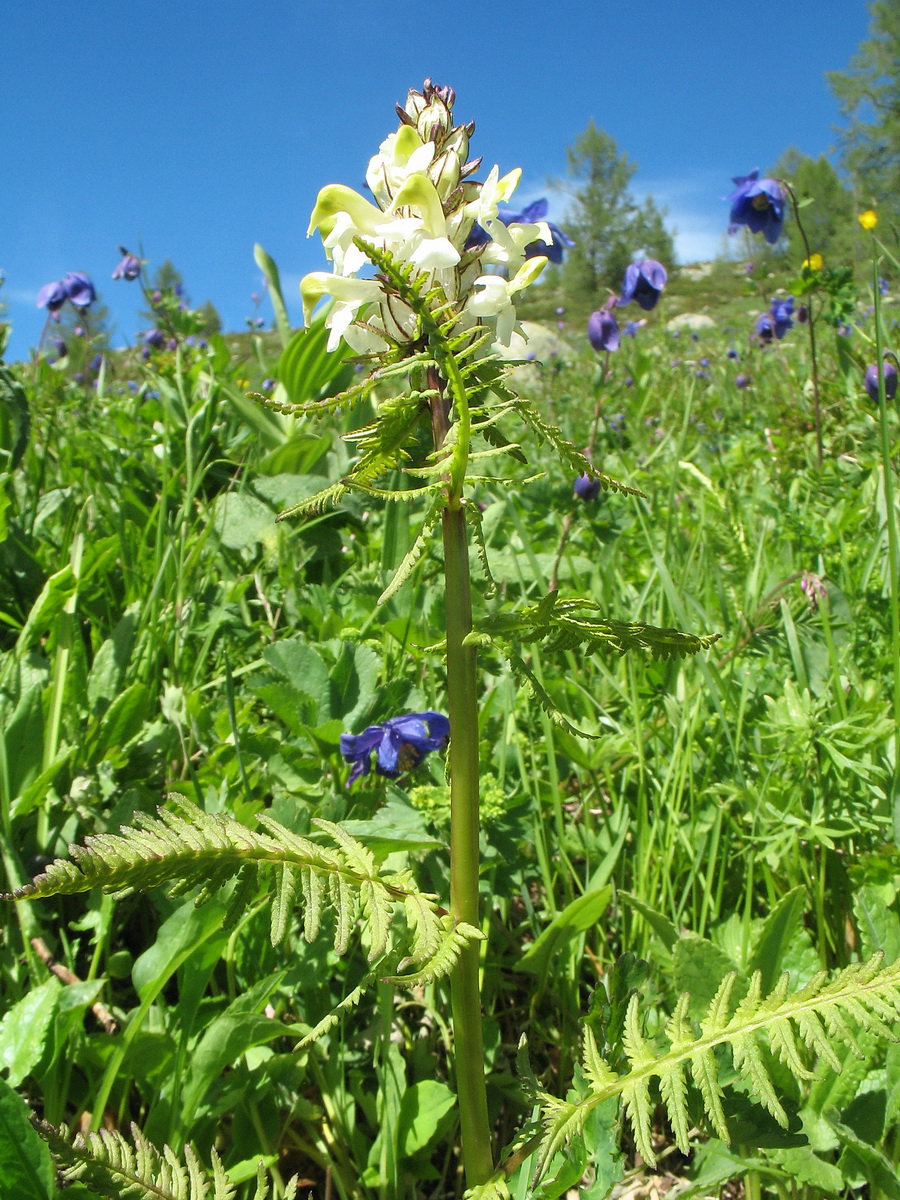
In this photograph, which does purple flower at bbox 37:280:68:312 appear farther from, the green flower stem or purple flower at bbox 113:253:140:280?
the green flower stem

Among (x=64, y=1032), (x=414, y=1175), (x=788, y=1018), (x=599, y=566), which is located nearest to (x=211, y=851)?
(x=788, y=1018)

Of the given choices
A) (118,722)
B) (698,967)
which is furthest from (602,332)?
(698,967)

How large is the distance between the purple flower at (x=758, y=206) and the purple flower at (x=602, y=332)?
1.29 metres

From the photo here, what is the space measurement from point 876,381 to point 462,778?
3.03 meters

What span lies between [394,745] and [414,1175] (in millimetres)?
604

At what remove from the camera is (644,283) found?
3.54 metres

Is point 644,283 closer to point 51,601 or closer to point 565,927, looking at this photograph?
point 51,601

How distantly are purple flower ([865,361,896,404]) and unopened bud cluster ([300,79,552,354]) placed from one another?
9.20 ft

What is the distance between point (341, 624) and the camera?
6.37ft

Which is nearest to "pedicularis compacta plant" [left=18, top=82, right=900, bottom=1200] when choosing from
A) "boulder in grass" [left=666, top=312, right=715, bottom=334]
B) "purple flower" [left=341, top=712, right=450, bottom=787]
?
"purple flower" [left=341, top=712, right=450, bottom=787]

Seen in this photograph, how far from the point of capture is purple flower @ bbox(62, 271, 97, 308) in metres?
5.96

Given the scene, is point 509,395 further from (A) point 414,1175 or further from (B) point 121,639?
(B) point 121,639

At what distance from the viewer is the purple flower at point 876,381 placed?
3213 mm

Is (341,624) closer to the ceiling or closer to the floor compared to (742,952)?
closer to the ceiling
